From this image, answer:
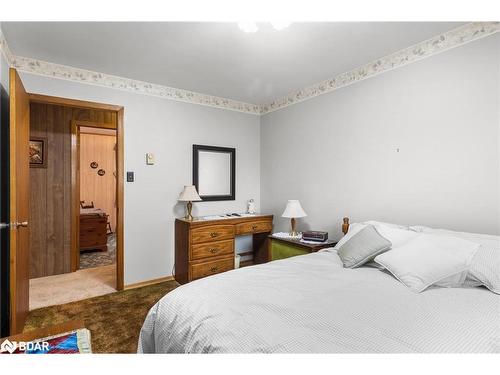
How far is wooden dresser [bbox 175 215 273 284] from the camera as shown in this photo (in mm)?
3062

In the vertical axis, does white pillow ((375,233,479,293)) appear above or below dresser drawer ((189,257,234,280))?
above

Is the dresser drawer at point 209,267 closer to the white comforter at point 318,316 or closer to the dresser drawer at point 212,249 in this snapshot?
the dresser drawer at point 212,249

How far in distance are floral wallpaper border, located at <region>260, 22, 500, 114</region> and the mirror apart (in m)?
1.23

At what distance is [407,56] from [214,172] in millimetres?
2507

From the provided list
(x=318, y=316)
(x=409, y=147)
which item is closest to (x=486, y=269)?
(x=318, y=316)

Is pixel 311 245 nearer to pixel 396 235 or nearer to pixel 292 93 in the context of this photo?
pixel 396 235

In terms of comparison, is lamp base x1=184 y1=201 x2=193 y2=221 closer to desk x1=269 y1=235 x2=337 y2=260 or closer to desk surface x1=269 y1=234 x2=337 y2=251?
desk x1=269 y1=235 x2=337 y2=260

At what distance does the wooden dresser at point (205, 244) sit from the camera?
3062 millimetres

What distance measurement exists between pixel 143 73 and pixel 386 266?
9.55 feet

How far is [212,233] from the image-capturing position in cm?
321

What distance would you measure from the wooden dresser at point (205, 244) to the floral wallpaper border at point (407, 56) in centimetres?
179

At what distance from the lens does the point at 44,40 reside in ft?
7.22

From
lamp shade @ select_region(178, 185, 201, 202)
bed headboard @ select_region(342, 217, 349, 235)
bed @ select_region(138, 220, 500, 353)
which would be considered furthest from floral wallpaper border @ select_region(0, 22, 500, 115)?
bed @ select_region(138, 220, 500, 353)
